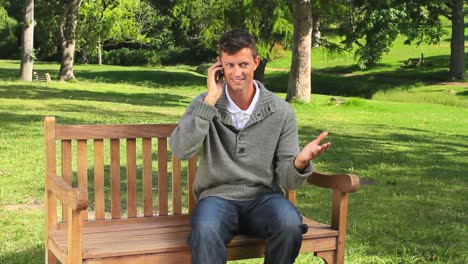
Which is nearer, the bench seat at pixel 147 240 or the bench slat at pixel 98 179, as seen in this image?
the bench seat at pixel 147 240

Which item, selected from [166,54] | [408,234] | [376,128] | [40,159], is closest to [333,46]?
[376,128]

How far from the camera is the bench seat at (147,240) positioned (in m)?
3.64

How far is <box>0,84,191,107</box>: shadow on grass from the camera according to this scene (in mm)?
20609

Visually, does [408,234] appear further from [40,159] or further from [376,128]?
[376,128]

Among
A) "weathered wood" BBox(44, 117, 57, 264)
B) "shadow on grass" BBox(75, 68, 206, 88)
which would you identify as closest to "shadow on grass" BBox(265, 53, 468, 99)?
"shadow on grass" BBox(75, 68, 206, 88)

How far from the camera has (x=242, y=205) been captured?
3.99 metres

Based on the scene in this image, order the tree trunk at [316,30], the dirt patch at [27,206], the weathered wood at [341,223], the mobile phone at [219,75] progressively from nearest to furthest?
the mobile phone at [219,75] < the weathered wood at [341,223] < the dirt patch at [27,206] < the tree trunk at [316,30]

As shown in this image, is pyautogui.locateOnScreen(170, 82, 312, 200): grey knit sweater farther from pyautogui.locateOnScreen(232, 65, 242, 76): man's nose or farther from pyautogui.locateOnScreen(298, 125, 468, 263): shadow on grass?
pyautogui.locateOnScreen(298, 125, 468, 263): shadow on grass

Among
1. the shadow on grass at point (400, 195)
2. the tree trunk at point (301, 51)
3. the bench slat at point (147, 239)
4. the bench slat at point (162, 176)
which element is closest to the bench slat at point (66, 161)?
the bench slat at point (147, 239)

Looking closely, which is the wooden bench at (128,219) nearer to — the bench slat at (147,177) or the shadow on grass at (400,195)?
the bench slat at (147,177)

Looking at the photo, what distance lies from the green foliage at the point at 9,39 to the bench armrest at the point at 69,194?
54.4 metres

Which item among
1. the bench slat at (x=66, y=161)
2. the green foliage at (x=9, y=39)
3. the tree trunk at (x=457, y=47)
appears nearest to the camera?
the bench slat at (x=66, y=161)

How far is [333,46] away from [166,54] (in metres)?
28.5

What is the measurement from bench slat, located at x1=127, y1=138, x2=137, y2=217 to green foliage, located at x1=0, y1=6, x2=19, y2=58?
53947mm
